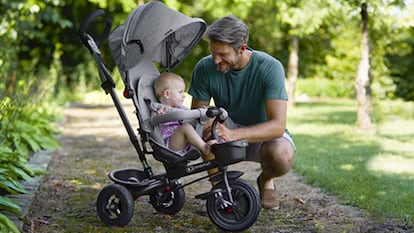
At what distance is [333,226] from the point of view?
387 cm

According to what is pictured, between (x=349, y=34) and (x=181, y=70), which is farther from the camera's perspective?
(x=181, y=70)

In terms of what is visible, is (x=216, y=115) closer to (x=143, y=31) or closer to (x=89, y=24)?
(x=143, y=31)

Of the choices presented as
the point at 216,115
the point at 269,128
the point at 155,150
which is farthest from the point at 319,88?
the point at 216,115

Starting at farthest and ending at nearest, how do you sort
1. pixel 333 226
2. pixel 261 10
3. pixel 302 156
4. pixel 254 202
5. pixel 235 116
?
pixel 261 10 < pixel 302 156 < pixel 235 116 < pixel 333 226 < pixel 254 202

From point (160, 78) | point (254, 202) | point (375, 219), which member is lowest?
point (375, 219)

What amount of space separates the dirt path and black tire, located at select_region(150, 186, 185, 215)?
0.15ft

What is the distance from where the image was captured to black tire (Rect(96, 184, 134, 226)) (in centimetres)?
380

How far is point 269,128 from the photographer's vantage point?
12.7 feet

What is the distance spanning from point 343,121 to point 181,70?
1278cm

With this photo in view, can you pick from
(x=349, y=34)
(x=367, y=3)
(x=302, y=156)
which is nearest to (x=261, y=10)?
(x=349, y=34)

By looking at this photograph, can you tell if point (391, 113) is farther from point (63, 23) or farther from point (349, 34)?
point (63, 23)

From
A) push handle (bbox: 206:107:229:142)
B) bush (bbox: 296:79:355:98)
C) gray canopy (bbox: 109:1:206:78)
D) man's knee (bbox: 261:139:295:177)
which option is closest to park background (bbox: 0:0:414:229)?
man's knee (bbox: 261:139:295:177)

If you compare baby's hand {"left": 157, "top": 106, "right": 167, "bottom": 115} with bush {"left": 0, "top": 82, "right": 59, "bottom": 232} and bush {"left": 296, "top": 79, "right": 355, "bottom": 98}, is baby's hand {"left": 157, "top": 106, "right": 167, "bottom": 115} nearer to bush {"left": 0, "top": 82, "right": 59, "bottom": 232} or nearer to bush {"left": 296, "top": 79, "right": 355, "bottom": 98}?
bush {"left": 0, "top": 82, "right": 59, "bottom": 232}

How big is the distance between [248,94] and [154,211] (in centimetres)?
96
